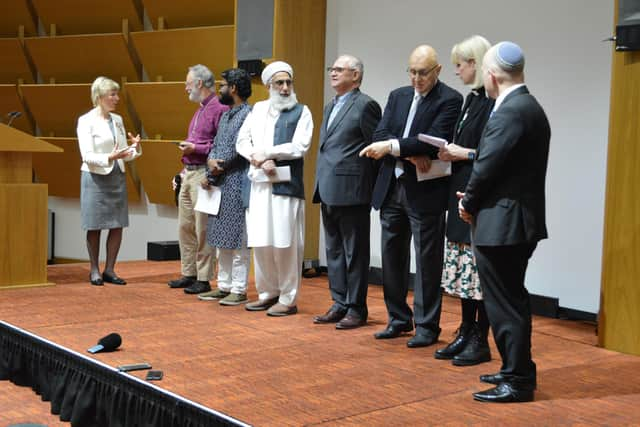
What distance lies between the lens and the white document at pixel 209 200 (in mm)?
5172

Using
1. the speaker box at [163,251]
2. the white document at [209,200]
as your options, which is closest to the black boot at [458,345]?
the white document at [209,200]

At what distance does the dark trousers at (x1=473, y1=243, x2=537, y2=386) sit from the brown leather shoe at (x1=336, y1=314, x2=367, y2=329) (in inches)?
57.7

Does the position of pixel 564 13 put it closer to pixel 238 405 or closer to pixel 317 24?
pixel 317 24

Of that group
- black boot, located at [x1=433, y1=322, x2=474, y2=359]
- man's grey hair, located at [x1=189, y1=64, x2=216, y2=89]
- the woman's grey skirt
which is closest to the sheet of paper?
black boot, located at [x1=433, y1=322, x2=474, y2=359]

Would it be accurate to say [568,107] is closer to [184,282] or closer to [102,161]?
[184,282]

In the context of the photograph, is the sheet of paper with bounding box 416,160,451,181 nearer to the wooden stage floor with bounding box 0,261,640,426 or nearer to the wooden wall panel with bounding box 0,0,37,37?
the wooden stage floor with bounding box 0,261,640,426

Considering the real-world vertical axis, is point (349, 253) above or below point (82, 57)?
below

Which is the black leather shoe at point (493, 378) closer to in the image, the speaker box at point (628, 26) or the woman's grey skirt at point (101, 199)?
the speaker box at point (628, 26)

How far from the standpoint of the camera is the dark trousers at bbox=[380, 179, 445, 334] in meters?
3.99

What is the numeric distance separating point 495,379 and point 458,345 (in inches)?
21.9

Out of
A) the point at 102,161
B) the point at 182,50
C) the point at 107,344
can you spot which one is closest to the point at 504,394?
the point at 107,344

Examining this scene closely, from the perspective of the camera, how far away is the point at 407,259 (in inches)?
167

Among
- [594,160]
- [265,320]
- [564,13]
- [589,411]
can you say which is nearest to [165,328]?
[265,320]

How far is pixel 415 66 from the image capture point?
156 inches
